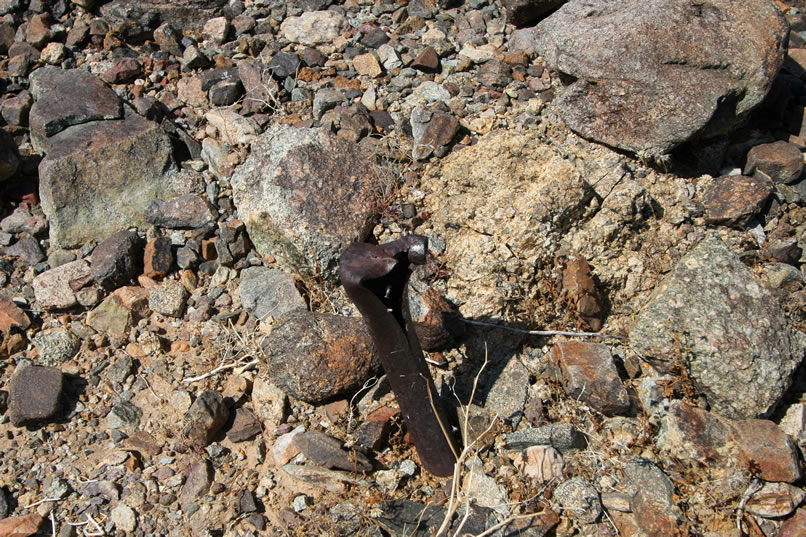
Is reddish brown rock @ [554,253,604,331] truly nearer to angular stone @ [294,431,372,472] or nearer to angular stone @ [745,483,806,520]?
angular stone @ [745,483,806,520]

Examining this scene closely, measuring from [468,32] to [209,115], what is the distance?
1.93 m

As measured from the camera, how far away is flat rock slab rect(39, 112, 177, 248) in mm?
3873

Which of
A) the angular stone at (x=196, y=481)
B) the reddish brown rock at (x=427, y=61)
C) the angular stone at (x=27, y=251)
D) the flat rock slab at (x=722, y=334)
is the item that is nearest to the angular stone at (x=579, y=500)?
the flat rock slab at (x=722, y=334)

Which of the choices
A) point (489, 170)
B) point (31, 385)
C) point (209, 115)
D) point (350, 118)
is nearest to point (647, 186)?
point (489, 170)

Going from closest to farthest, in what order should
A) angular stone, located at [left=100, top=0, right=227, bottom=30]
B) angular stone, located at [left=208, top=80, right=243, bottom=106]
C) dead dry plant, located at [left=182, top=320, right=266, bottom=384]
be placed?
dead dry plant, located at [left=182, top=320, right=266, bottom=384] < angular stone, located at [left=208, top=80, right=243, bottom=106] < angular stone, located at [left=100, top=0, right=227, bottom=30]

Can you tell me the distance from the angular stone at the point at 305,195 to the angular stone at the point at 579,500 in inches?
61.4

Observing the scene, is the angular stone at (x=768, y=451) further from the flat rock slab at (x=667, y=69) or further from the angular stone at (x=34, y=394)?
the angular stone at (x=34, y=394)

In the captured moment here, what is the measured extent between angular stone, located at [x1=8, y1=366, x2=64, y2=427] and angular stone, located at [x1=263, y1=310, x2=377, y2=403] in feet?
3.22

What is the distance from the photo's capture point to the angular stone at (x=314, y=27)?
196 inches

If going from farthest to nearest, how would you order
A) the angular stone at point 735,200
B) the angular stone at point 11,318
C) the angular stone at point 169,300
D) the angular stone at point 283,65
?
the angular stone at point 283,65 → the angular stone at point 735,200 → the angular stone at point 169,300 → the angular stone at point 11,318

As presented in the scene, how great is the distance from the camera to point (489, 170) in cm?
374

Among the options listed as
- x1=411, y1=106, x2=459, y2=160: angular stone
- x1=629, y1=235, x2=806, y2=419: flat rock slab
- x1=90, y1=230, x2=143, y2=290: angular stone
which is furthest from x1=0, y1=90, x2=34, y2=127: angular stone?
x1=629, y1=235, x2=806, y2=419: flat rock slab

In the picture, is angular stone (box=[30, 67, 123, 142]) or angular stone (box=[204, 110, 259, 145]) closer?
angular stone (box=[30, 67, 123, 142])

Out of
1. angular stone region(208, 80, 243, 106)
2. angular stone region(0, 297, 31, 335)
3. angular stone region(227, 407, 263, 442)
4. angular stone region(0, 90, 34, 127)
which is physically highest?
angular stone region(208, 80, 243, 106)
